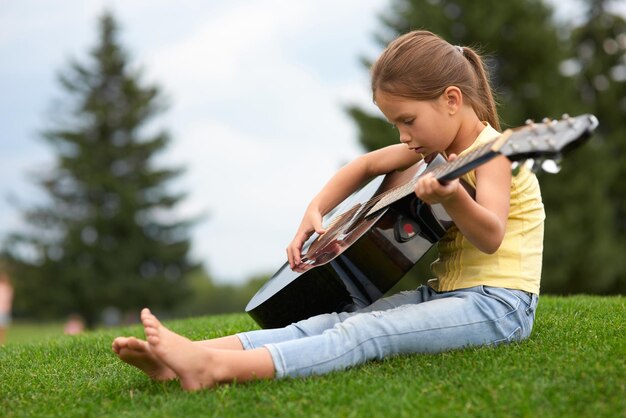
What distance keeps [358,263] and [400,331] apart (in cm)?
39

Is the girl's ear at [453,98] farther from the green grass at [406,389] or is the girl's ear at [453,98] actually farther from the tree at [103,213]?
the tree at [103,213]

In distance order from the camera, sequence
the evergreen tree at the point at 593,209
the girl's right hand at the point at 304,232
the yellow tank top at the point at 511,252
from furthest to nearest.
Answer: the evergreen tree at the point at 593,209 < the girl's right hand at the point at 304,232 < the yellow tank top at the point at 511,252

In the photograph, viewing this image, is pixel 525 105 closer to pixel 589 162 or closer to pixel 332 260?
pixel 589 162

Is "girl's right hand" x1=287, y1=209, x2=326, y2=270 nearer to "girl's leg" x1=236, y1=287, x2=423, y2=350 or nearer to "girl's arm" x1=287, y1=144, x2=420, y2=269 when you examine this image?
"girl's arm" x1=287, y1=144, x2=420, y2=269

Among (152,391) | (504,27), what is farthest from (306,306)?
(504,27)

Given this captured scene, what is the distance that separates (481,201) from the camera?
9.68 ft

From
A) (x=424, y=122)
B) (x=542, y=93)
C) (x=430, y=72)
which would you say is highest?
(x=430, y=72)

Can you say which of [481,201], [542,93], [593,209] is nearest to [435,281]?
[481,201]

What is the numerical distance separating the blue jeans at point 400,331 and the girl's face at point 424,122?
69 centimetres

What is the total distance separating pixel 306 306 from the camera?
140 inches

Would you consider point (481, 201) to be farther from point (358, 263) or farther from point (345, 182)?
point (345, 182)

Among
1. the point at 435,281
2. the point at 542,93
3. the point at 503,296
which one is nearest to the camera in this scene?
the point at 503,296

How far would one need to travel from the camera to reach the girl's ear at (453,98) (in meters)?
3.31

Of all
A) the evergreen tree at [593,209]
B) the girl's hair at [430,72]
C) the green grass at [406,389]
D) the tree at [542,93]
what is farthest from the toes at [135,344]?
the evergreen tree at [593,209]
